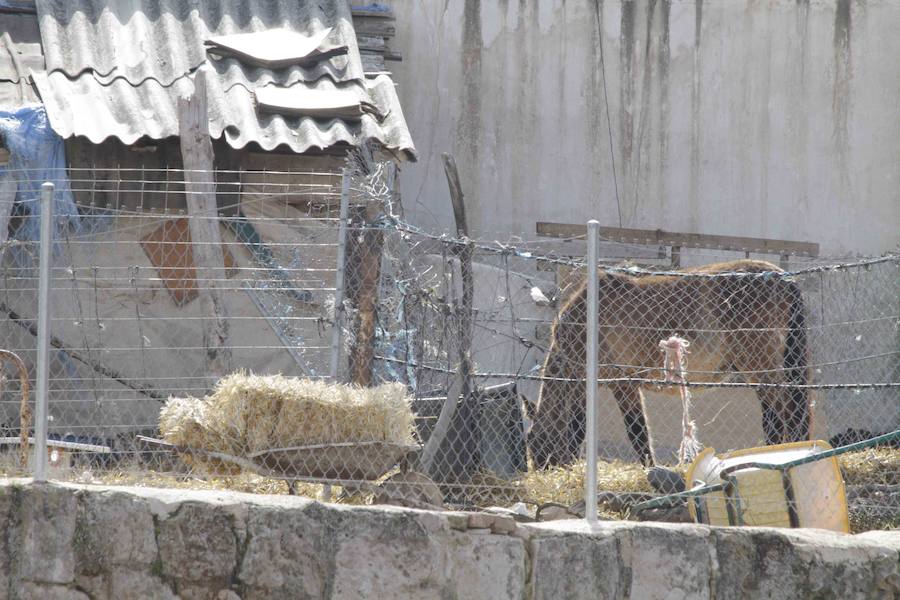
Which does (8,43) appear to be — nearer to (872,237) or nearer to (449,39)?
(449,39)

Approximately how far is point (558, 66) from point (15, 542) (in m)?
9.38

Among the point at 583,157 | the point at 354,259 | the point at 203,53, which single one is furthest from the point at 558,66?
the point at 354,259

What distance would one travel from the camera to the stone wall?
18.3 ft

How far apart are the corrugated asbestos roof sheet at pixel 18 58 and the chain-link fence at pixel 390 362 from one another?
90 cm

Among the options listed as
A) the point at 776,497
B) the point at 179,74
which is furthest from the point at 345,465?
the point at 179,74

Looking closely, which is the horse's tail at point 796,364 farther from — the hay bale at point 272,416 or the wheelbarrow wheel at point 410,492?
the hay bale at point 272,416

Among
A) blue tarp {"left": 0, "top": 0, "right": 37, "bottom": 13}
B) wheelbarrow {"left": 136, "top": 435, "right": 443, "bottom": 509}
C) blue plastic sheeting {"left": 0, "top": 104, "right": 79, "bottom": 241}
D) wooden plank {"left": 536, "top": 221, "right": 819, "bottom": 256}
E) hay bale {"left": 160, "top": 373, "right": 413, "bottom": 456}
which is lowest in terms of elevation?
wheelbarrow {"left": 136, "top": 435, "right": 443, "bottom": 509}

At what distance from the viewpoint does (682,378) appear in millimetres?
9328

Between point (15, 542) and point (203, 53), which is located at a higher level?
point (203, 53)

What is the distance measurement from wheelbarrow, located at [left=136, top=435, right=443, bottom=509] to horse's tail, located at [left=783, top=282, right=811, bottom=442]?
385cm

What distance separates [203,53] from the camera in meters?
10.9

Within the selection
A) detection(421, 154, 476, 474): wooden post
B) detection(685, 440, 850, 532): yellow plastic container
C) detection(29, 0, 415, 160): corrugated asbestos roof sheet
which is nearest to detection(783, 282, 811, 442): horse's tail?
detection(685, 440, 850, 532): yellow plastic container

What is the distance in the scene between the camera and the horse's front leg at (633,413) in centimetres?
1034

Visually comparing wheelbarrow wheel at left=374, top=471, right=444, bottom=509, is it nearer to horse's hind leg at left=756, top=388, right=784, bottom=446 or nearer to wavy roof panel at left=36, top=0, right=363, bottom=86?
horse's hind leg at left=756, top=388, right=784, bottom=446
